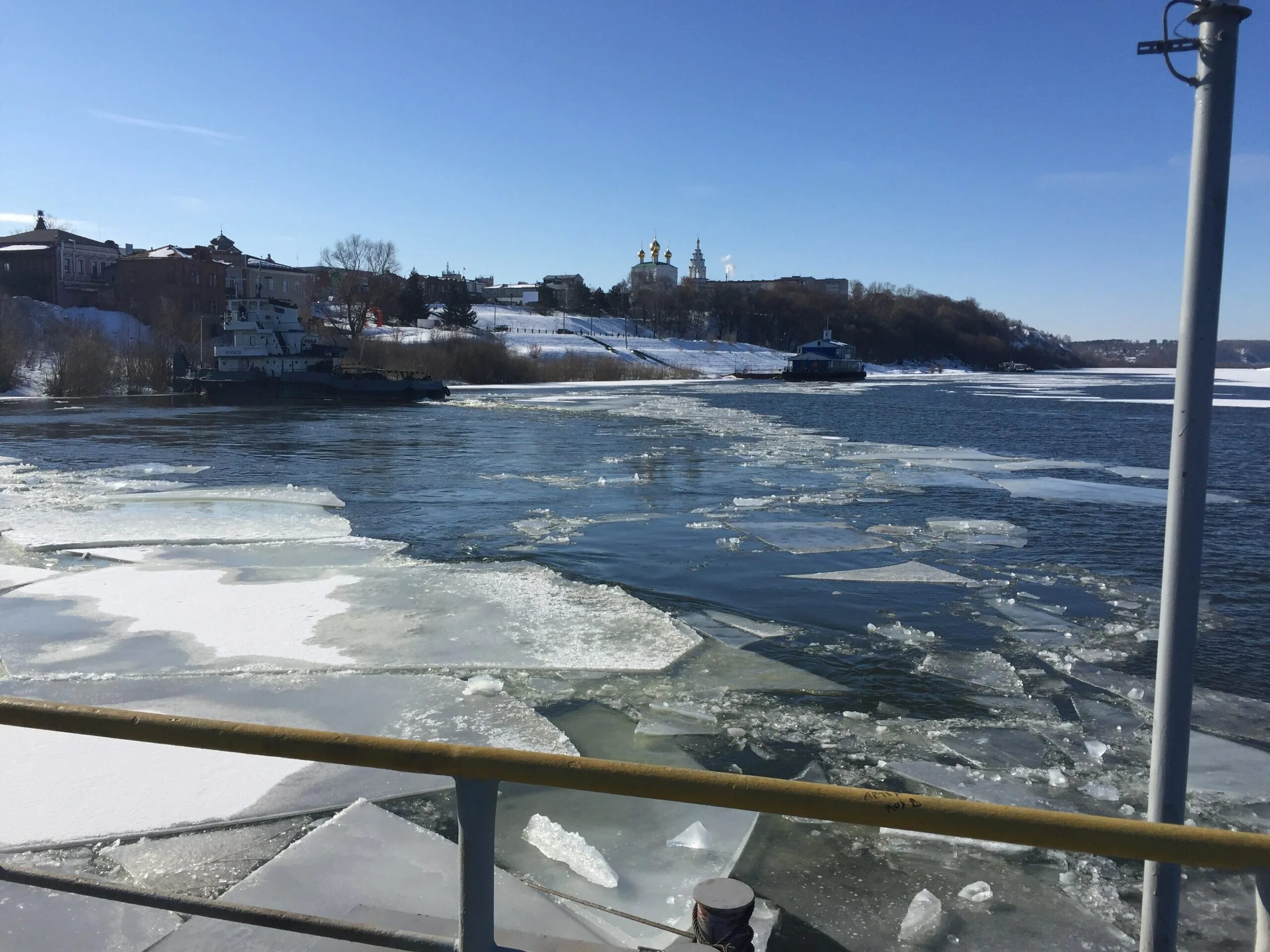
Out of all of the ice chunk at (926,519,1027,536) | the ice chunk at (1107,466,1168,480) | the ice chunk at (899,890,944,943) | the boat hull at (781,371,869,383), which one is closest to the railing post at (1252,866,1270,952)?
the ice chunk at (899,890,944,943)

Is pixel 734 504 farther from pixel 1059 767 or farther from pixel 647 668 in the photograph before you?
pixel 1059 767

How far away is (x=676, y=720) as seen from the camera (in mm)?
6113

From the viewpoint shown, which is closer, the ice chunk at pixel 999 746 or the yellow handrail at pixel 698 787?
the yellow handrail at pixel 698 787

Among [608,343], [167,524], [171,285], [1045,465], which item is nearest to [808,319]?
[608,343]

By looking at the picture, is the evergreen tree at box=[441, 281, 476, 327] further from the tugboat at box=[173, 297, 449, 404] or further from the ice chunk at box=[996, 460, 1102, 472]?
the ice chunk at box=[996, 460, 1102, 472]

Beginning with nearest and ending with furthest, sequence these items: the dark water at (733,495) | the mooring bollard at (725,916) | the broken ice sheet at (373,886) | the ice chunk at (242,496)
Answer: the mooring bollard at (725,916)
the broken ice sheet at (373,886)
the dark water at (733,495)
the ice chunk at (242,496)

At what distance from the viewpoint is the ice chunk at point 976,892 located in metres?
4.14

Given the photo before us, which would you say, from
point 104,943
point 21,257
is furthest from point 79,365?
point 104,943

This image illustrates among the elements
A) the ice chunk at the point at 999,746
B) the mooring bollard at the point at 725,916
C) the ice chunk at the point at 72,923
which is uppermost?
the mooring bollard at the point at 725,916

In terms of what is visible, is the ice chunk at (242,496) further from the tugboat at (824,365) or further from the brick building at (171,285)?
the tugboat at (824,365)

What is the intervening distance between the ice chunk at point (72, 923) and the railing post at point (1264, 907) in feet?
9.71

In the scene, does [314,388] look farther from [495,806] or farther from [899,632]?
[495,806]

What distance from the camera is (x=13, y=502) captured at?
15219mm

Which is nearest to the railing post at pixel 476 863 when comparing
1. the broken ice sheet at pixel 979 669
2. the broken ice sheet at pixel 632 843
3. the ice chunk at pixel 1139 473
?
the broken ice sheet at pixel 632 843
